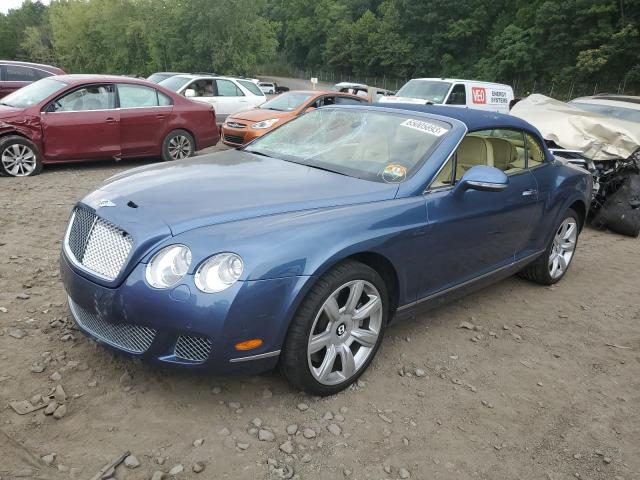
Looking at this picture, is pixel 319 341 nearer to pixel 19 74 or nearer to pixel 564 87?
pixel 19 74

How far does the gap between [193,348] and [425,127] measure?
2.17 m

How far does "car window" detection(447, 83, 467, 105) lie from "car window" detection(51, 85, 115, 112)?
29.4ft

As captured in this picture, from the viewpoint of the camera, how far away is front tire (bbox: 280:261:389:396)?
8.91ft

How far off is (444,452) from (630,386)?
5.28 ft

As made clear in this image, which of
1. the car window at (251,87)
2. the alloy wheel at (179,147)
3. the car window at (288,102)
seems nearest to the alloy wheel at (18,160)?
the alloy wheel at (179,147)

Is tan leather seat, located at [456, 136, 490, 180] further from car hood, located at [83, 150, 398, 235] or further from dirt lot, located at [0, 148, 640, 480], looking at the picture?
dirt lot, located at [0, 148, 640, 480]

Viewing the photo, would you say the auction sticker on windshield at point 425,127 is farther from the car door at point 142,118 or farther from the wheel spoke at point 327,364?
the car door at point 142,118

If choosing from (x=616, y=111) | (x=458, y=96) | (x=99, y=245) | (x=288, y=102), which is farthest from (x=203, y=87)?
(x=99, y=245)

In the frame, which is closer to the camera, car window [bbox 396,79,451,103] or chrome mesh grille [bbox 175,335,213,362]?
chrome mesh grille [bbox 175,335,213,362]

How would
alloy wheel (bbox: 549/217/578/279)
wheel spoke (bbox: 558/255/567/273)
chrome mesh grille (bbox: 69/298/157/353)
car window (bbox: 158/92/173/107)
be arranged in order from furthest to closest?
1. car window (bbox: 158/92/173/107)
2. wheel spoke (bbox: 558/255/567/273)
3. alloy wheel (bbox: 549/217/578/279)
4. chrome mesh grille (bbox: 69/298/157/353)

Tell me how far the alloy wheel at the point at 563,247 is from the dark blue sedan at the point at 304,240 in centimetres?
83

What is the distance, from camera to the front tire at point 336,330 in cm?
→ 271

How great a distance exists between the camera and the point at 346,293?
9.62 feet

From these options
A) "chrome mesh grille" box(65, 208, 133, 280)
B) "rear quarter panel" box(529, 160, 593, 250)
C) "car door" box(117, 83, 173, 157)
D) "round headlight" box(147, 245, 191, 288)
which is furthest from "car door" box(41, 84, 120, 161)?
"rear quarter panel" box(529, 160, 593, 250)
